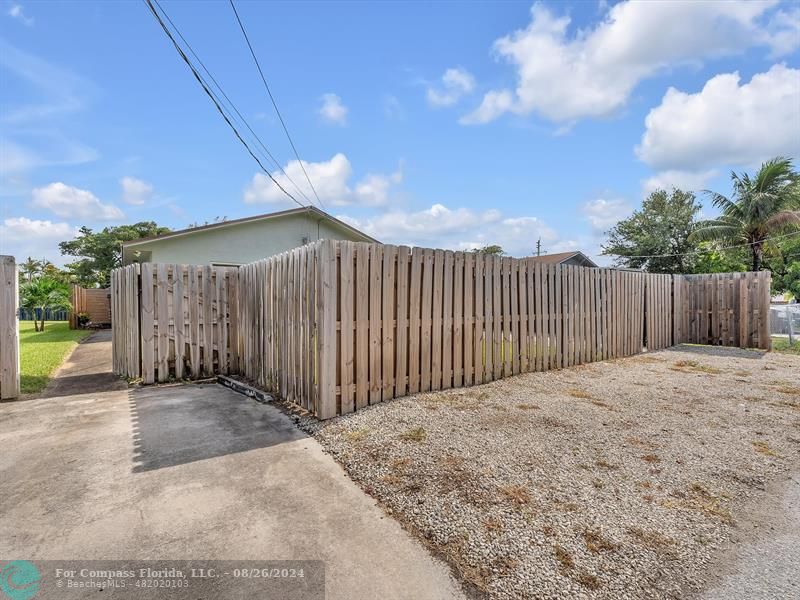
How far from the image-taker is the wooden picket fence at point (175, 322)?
6316 millimetres

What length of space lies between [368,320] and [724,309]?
433 inches

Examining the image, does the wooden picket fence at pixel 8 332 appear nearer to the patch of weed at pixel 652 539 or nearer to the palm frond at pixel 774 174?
the patch of weed at pixel 652 539

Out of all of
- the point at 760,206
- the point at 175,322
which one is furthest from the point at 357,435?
the point at 760,206

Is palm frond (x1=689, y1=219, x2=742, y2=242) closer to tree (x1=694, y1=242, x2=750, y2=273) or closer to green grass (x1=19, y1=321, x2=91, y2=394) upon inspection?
tree (x1=694, y1=242, x2=750, y2=273)

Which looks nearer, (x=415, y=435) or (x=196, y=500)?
(x=196, y=500)

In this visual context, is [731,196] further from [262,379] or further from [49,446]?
[49,446]

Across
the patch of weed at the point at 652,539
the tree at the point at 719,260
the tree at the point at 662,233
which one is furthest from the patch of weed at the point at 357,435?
the tree at the point at 662,233

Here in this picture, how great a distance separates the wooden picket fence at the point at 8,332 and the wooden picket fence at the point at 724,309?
14.2 m

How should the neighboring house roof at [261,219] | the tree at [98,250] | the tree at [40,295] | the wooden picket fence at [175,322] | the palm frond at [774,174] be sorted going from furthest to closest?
the tree at [98,250] → the tree at [40,295] → the palm frond at [774,174] → the neighboring house roof at [261,219] → the wooden picket fence at [175,322]

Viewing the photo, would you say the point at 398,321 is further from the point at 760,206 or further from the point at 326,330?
the point at 760,206

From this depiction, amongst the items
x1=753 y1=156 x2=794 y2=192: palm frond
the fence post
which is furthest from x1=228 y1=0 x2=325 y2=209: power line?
x1=753 y1=156 x2=794 y2=192: palm frond

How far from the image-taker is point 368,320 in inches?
176

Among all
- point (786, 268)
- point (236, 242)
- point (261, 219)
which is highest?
point (261, 219)

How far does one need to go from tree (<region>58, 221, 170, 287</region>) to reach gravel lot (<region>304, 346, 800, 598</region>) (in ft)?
107
